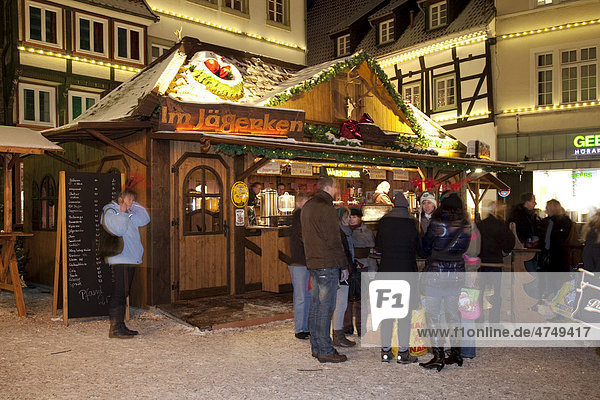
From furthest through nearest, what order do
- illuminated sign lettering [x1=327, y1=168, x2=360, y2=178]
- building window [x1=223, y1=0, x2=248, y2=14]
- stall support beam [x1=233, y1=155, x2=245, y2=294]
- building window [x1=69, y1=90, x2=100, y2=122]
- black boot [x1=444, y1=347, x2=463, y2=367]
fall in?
building window [x1=223, y1=0, x2=248, y2=14], building window [x1=69, y1=90, x2=100, y2=122], illuminated sign lettering [x1=327, y1=168, x2=360, y2=178], stall support beam [x1=233, y1=155, x2=245, y2=294], black boot [x1=444, y1=347, x2=463, y2=367]

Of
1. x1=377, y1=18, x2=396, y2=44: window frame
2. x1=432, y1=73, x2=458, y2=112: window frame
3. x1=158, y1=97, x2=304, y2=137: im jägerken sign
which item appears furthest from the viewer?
x1=377, y1=18, x2=396, y2=44: window frame

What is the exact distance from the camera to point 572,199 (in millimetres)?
19859

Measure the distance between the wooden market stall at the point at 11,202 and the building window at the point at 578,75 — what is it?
17.4 meters

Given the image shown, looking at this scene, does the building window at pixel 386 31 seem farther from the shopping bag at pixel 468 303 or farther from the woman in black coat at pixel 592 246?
the shopping bag at pixel 468 303

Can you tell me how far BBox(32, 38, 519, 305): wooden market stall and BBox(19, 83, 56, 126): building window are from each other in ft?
22.4

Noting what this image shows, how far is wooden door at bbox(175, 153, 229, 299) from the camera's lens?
9.82m

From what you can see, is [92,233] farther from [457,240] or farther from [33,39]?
[33,39]

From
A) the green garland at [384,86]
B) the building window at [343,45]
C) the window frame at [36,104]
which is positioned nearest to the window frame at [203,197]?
the green garland at [384,86]

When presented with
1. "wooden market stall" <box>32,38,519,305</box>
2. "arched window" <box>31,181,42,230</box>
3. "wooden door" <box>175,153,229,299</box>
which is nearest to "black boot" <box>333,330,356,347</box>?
"wooden market stall" <box>32,38,519,305</box>

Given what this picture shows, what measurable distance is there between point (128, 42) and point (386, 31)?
465 inches

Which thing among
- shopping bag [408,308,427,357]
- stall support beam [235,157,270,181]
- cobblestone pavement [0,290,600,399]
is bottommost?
cobblestone pavement [0,290,600,399]

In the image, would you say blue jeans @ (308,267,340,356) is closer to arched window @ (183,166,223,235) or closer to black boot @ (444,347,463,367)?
black boot @ (444,347,463,367)

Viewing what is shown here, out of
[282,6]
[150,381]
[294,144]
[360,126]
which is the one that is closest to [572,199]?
[360,126]

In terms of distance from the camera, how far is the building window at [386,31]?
25.1 m
